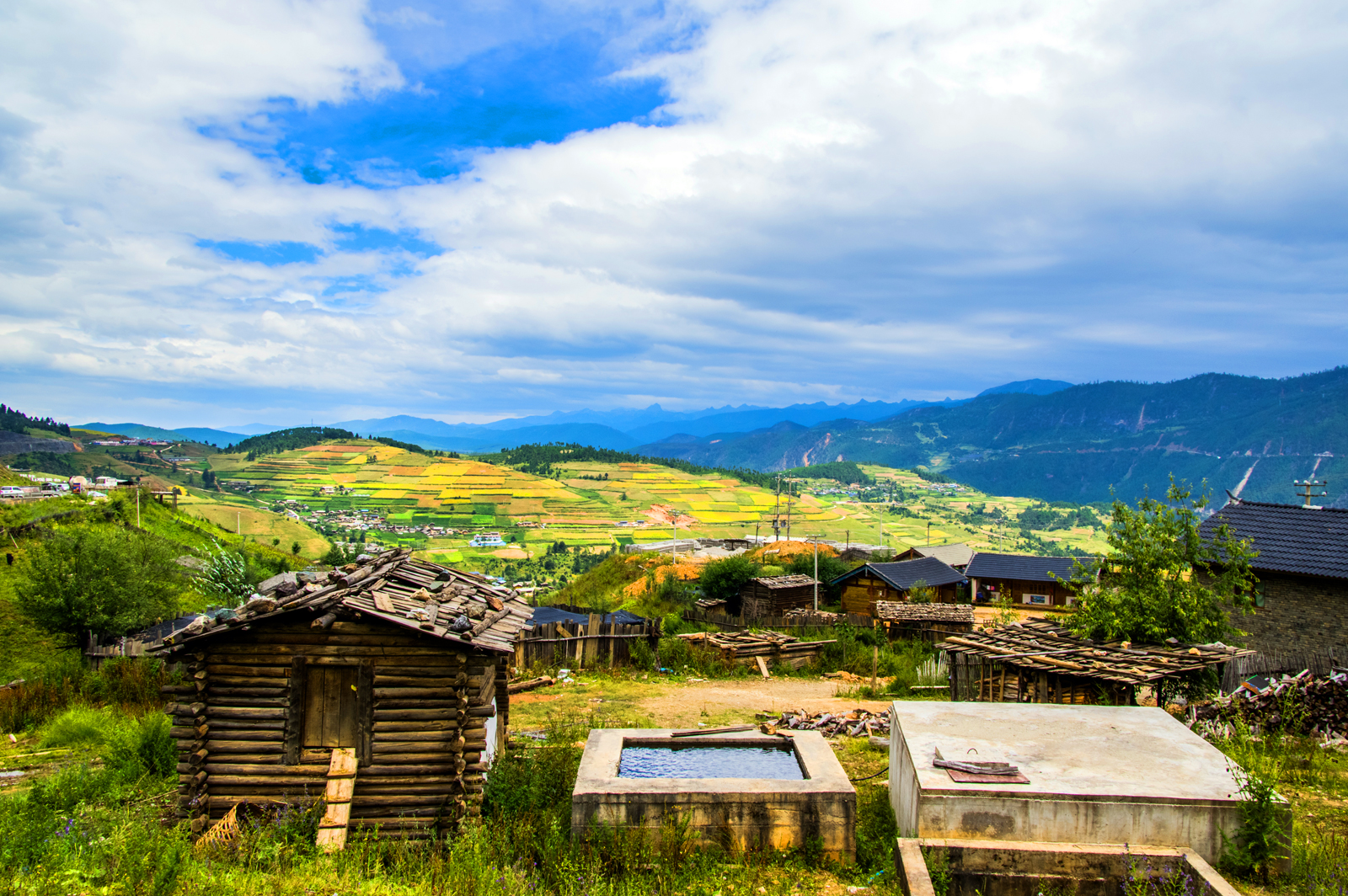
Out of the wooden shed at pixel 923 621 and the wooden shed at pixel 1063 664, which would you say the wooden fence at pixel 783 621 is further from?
the wooden shed at pixel 1063 664

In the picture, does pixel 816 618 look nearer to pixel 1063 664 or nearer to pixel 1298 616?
pixel 1298 616

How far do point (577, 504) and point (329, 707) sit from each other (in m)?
141

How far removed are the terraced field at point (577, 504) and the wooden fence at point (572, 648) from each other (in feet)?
276

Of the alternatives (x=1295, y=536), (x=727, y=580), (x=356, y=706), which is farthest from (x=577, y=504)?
(x=356, y=706)

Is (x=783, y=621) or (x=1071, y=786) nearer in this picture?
(x=1071, y=786)

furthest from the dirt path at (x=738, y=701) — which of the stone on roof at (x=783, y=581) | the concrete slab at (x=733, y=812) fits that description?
the stone on roof at (x=783, y=581)

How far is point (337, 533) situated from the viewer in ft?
370

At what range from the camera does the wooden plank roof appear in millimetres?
12469

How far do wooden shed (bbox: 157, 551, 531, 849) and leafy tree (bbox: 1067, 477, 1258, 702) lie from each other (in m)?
12.8

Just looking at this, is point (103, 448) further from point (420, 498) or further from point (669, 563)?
point (669, 563)

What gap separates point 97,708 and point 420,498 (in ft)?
481

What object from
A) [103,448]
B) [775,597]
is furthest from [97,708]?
[103,448]

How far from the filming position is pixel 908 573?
42250mm

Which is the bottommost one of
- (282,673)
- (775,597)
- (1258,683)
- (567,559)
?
(567,559)
